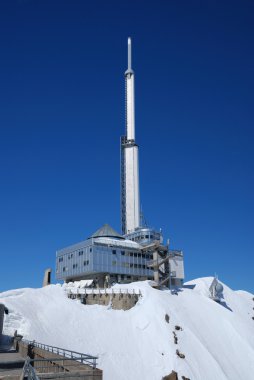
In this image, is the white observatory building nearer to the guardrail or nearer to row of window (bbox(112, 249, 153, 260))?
row of window (bbox(112, 249, 153, 260))

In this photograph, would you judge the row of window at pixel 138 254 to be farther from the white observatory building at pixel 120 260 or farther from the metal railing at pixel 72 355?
the metal railing at pixel 72 355

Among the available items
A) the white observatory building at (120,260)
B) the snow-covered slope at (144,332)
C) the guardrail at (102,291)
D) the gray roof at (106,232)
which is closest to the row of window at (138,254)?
the white observatory building at (120,260)

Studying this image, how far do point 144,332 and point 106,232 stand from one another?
32.7m

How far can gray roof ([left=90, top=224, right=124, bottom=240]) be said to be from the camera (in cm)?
8300

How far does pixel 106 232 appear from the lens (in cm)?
8375

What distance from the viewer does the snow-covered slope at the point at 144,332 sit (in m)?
46.3

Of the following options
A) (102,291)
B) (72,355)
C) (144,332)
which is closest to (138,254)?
(102,291)

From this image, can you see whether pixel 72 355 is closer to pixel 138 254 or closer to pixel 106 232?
pixel 138 254

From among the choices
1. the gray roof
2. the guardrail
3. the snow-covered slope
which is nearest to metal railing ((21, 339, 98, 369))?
the snow-covered slope

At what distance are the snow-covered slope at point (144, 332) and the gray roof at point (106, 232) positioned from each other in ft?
60.6

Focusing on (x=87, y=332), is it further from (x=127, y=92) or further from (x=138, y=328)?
(x=127, y=92)

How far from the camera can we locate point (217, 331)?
61438 millimetres

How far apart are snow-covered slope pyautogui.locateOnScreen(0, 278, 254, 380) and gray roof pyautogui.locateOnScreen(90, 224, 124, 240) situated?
Answer: 60.6 ft

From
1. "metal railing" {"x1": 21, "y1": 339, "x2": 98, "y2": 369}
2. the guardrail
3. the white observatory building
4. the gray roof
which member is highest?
the gray roof
